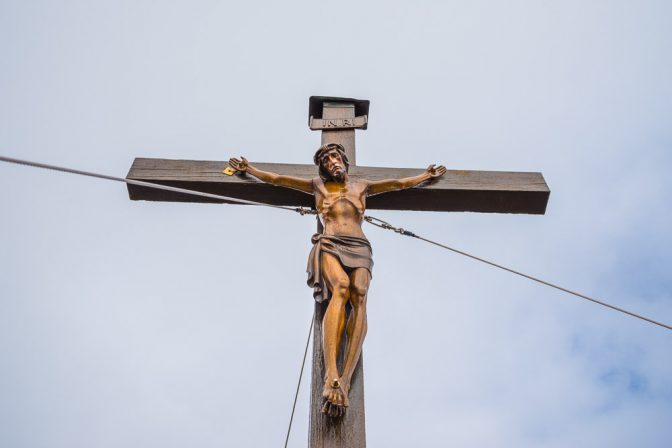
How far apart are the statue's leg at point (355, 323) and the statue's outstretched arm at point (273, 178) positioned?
87cm

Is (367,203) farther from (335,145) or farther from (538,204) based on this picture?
(538,204)

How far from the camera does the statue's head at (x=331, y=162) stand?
167 inches

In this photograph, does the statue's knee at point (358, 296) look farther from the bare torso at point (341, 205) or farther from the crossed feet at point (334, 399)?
the crossed feet at point (334, 399)

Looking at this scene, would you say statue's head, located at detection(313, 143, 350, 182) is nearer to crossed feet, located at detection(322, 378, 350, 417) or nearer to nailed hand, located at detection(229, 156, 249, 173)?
nailed hand, located at detection(229, 156, 249, 173)

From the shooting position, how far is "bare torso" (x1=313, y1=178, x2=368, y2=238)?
12.9ft

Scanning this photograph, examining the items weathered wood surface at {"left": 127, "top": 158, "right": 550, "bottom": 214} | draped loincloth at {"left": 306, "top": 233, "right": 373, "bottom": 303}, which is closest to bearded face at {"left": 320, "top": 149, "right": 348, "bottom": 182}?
weathered wood surface at {"left": 127, "top": 158, "right": 550, "bottom": 214}

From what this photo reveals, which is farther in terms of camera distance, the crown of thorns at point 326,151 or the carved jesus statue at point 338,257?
the crown of thorns at point 326,151

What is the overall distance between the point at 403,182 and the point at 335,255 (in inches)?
39.6

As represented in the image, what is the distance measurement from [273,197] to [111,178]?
124 centimetres

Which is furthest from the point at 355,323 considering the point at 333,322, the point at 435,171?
the point at 435,171

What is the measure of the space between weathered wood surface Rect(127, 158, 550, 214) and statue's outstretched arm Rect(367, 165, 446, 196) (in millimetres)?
58

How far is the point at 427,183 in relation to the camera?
15.2 ft

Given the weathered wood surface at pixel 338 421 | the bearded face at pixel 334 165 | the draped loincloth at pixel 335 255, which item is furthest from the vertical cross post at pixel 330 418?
the bearded face at pixel 334 165

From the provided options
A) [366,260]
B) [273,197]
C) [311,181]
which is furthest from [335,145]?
[366,260]
